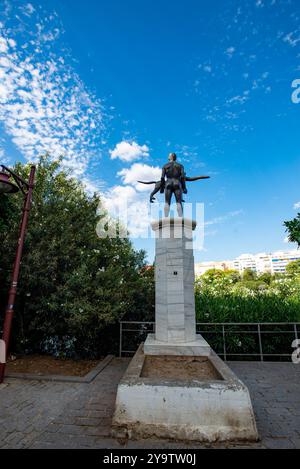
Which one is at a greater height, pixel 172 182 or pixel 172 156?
pixel 172 156

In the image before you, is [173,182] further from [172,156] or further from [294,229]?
[294,229]

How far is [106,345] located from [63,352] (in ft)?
4.33

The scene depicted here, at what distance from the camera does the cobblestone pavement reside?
321 cm

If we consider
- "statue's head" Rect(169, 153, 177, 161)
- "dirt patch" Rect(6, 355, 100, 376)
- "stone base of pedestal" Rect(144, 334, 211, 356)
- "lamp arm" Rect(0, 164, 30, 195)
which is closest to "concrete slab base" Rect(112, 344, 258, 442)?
"stone base of pedestal" Rect(144, 334, 211, 356)

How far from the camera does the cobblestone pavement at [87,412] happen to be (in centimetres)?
321

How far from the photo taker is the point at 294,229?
5.95 meters

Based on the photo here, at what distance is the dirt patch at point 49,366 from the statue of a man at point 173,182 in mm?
4542

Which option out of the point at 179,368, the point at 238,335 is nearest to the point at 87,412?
the point at 179,368

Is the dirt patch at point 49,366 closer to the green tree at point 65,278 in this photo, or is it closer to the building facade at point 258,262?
the green tree at point 65,278

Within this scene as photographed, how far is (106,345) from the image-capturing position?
817 centimetres

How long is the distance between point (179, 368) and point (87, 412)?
1.71 meters

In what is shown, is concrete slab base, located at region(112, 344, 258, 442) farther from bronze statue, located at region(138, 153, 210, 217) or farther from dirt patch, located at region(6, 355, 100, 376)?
bronze statue, located at region(138, 153, 210, 217)

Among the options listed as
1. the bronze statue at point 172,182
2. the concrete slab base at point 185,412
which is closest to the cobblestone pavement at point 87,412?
the concrete slab base at point 185,412
